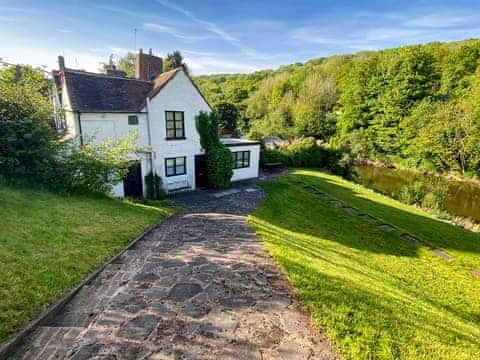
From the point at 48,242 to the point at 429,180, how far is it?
1276 inches

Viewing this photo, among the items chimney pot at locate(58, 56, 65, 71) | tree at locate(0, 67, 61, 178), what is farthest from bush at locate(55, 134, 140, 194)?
chimney pot at locate(58, 56, 65, 71)

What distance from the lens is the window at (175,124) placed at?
13.5 meters

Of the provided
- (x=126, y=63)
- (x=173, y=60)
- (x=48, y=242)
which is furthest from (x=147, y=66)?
(x=126, y=63)

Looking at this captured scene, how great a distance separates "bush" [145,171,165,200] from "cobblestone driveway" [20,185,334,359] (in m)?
7.41

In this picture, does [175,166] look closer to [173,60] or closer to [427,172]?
[427,172]

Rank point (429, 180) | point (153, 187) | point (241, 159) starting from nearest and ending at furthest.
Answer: point (153, 187), point (241, 159), point (429, 180)

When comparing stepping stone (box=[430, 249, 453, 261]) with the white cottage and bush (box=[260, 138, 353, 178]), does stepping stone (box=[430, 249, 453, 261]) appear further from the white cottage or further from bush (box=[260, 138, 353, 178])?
bush (box=[260, 138, 353, 178])

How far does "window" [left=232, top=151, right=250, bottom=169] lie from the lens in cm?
1688

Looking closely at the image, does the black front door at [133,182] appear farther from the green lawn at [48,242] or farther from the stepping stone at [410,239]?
the stepping stone at [410,239]

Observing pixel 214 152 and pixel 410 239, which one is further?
pixel 214 152

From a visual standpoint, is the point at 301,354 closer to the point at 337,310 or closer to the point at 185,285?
the point at 337,310

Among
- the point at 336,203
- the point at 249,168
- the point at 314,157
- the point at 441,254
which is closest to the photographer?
the point at 441,254

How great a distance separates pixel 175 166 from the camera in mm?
14180

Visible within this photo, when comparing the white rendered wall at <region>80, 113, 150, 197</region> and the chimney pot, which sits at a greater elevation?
the chimney pot
